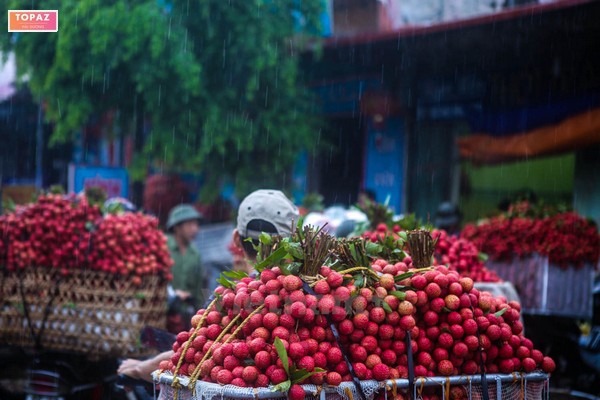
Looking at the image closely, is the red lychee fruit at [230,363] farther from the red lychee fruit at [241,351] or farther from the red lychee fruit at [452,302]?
the red lychee fruit at [452,302]

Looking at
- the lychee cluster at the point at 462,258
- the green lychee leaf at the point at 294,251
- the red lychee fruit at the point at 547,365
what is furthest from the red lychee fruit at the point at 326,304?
the lychee cluster at the point at 462,258

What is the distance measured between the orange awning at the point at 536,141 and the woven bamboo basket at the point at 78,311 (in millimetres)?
6513

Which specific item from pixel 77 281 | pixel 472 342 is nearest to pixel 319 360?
pixel 472 342

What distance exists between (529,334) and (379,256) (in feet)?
11.0

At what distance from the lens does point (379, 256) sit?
300 cm

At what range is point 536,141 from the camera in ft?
30.3

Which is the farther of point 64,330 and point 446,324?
point 64,330

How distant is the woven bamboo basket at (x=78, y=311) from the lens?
4.28m

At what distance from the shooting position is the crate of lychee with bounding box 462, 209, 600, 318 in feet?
18.6

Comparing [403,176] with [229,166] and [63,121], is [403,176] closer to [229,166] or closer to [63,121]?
[229,166]

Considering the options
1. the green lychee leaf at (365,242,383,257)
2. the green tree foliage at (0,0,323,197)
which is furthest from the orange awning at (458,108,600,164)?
the green lychee leaf at (365,242,383,257)

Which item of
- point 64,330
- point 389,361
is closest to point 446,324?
point 389,361

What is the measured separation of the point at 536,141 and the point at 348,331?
7804 mm

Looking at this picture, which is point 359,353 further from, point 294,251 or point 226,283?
point 226,283
